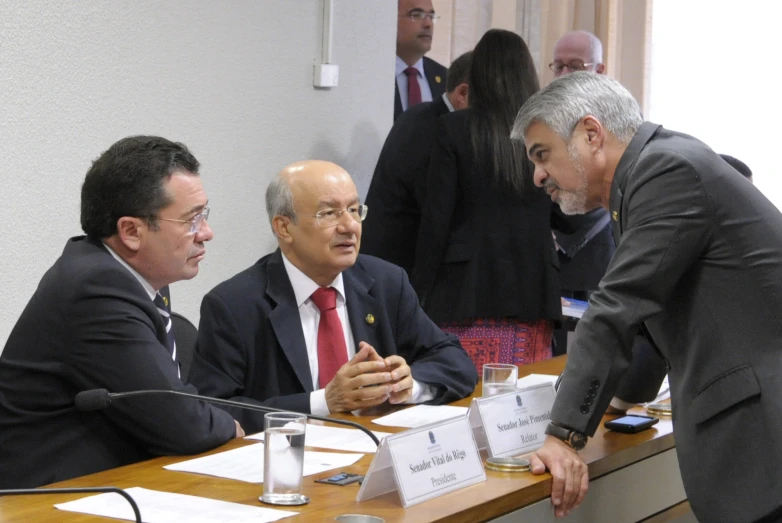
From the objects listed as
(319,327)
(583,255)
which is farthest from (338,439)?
(583,255)

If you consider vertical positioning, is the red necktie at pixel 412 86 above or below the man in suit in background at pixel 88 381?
above

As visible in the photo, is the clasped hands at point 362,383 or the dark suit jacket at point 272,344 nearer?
the clasped hands at point 362,383

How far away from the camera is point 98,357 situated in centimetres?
211

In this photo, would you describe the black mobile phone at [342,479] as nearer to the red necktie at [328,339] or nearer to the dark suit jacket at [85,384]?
the dark suit jacket at [85,384]

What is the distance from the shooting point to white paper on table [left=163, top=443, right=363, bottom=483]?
6.38 ft

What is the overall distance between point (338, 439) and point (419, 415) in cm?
33

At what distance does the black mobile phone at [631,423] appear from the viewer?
7.89 ft

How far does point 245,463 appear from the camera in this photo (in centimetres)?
203

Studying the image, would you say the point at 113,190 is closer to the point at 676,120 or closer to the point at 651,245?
the point at 651,245

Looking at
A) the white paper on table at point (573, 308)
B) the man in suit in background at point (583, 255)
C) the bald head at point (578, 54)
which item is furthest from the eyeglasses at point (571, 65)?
the white paper on table at point (573, 308)

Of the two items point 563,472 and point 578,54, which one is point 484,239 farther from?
point 563,472

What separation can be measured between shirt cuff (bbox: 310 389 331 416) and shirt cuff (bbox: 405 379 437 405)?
0.77 feet

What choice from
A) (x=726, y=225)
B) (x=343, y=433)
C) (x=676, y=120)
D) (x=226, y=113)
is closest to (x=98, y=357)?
(x=343, y=433)

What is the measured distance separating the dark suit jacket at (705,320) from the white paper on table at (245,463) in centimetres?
44
